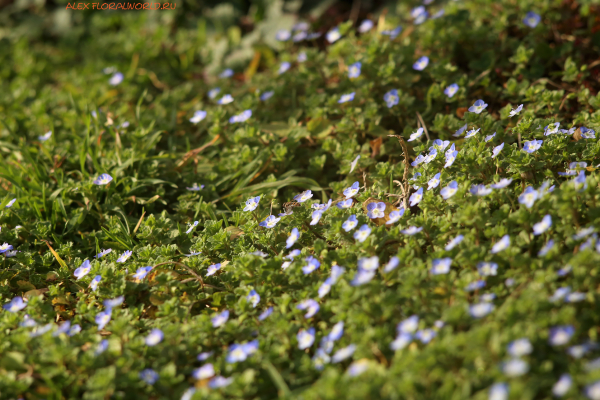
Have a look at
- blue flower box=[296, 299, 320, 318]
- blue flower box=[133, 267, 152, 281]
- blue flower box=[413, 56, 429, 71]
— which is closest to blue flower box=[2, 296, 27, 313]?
blue flower box=[133, 267, 152, 281]

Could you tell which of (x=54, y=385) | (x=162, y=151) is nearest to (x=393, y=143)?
(x=162, y=151)

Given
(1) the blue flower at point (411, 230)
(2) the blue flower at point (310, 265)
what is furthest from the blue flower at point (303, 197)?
(1) the blue flower at point (411, 230)

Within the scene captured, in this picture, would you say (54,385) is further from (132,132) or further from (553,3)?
(553,3)

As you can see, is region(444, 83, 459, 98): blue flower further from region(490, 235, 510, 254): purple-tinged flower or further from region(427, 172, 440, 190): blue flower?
region(490, 235, 510, 254): purple-tinged flower

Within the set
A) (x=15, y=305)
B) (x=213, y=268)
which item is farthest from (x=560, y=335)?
(x=15, y=305)

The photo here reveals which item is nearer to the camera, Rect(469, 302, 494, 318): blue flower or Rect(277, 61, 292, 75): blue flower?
Rect(469, 302, 494, 318): blue flower

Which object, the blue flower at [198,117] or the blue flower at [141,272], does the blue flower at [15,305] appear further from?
the blue flower at [198,117]

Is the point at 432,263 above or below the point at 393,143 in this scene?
above
